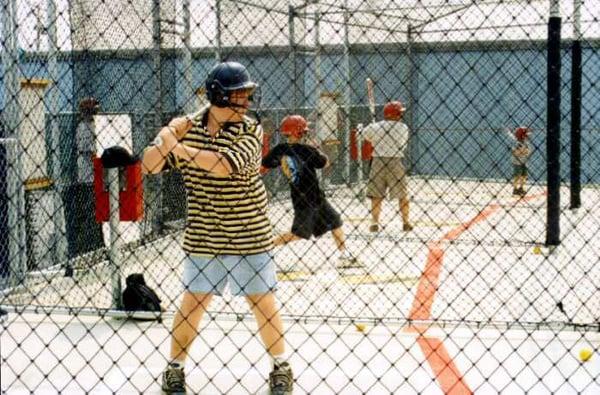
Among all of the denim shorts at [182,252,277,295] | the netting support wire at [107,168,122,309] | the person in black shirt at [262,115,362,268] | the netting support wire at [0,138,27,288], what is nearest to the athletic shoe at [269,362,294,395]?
the denim shorts at [182,252,277,295]

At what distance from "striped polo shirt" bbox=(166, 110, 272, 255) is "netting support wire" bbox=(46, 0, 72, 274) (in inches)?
98.6

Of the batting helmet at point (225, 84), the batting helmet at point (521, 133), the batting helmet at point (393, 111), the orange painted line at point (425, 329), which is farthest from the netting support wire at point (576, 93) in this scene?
the batting helmet at point (225, 84)

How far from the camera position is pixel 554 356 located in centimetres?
380

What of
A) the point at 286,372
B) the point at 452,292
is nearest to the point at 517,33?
the point at 452,292

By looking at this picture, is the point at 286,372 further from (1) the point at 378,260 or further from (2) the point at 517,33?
(2) the point at 517,33

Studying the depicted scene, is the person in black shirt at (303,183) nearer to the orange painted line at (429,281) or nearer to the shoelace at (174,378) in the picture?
the orange painted line at (429,281)

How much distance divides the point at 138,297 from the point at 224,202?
1.61m

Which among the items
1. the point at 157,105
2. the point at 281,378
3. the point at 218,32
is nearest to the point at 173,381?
the point at 281,378

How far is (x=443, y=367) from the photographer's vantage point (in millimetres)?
3695

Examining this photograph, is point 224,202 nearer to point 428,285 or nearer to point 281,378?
point 281,378

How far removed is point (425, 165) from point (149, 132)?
7.97 meters

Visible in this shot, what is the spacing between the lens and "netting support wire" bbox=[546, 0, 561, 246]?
5.66m

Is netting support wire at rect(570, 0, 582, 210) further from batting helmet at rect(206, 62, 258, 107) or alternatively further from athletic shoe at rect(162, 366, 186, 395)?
athletic shoe at rect(162, 366, 186, 395)

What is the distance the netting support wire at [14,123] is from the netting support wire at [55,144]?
1.02ft
